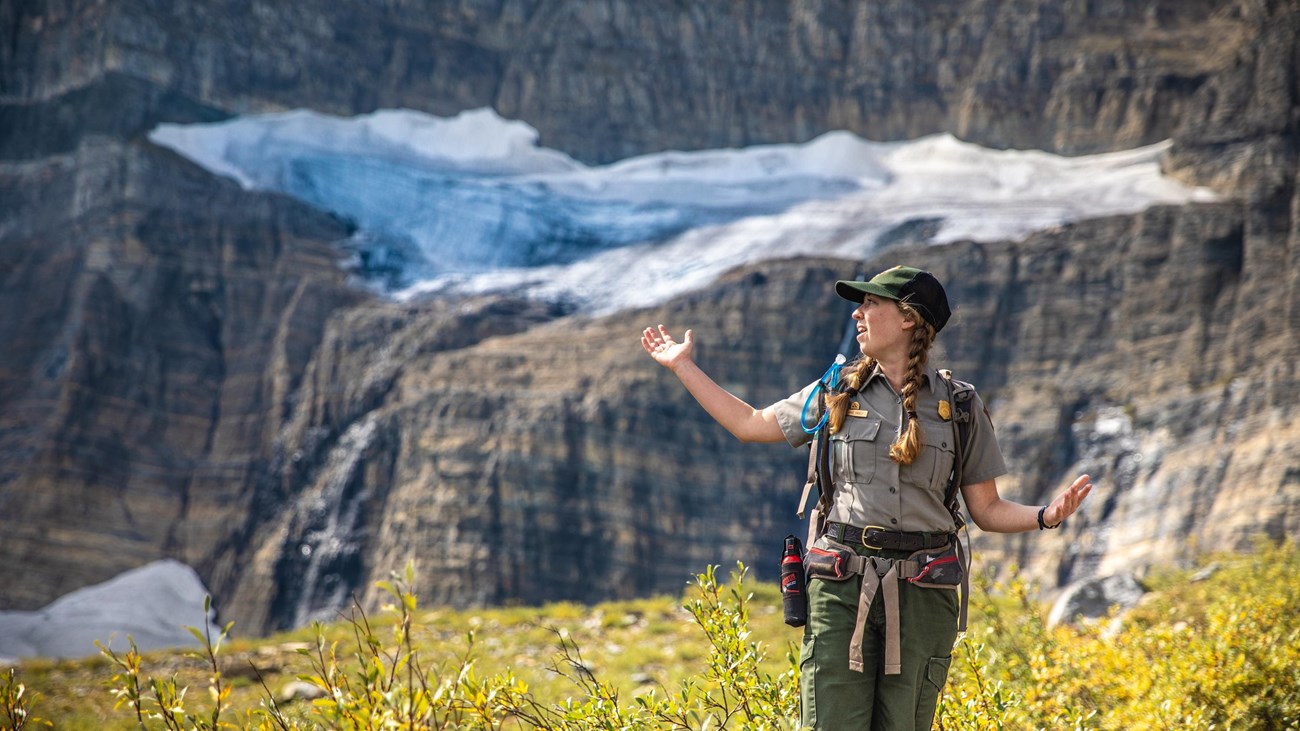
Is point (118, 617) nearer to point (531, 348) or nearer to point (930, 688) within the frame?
point (531, 348)

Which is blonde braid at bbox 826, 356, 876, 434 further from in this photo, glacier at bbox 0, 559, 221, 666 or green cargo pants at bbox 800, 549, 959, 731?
glacier at bbox 0, 559, 221, 666

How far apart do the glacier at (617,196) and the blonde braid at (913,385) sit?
140 ft

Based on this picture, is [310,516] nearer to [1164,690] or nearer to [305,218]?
[305,218]

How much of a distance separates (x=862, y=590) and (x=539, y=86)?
6774 centimetres

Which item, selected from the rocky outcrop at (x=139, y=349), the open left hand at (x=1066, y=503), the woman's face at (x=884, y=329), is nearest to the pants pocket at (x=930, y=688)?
the open left hand at (x=1066, y=503)

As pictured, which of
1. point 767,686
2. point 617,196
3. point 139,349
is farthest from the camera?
point 617,196

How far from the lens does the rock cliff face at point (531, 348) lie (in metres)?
37.7

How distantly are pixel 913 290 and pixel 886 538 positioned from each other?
833 mm

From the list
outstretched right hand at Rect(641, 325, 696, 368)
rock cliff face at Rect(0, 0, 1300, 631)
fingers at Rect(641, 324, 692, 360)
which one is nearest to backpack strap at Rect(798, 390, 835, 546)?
outstretched right hand at Rect(641, 325, 696, 368)

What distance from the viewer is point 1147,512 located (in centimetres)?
3425

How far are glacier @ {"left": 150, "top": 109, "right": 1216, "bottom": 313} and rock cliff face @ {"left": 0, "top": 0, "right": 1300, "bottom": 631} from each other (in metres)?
2.36

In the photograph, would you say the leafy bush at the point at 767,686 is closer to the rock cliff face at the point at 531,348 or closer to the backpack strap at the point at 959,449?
the backpack strap at the point at 959,449

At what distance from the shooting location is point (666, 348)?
183 inches

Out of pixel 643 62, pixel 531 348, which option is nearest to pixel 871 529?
pixel 531 348
